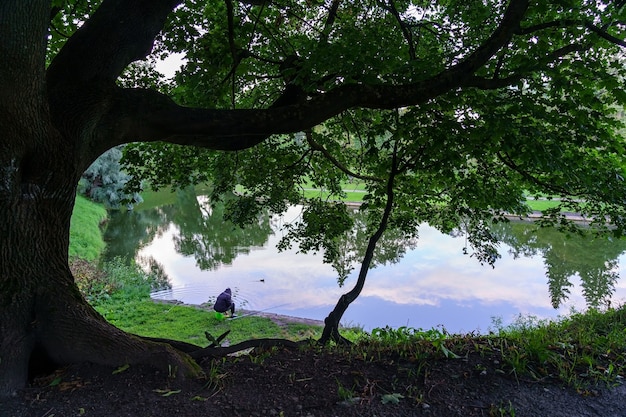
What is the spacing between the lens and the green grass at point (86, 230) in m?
15.5

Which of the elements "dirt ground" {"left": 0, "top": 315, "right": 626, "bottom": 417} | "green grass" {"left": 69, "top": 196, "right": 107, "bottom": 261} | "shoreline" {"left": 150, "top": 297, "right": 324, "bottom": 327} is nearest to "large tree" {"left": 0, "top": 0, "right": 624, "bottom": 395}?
"dirt ground" {"left": 0, "top": 315, "right": 626, "bottom": 417}

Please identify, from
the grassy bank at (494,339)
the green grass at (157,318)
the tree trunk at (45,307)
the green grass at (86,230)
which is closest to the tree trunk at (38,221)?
the tree trunk at (45,307)

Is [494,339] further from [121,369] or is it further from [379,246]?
[379,246]

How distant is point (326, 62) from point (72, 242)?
623 inches

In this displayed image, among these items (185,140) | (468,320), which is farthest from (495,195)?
(468,320)

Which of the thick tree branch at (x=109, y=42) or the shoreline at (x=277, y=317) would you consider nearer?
the thick tree branch at (x=109, y=42)

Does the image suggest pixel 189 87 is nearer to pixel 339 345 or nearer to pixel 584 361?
pixel 339 345

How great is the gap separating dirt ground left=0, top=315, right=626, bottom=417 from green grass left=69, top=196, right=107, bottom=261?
13668 millimetres

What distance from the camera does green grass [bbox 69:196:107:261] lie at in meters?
15.5

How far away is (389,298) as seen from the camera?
11727mm

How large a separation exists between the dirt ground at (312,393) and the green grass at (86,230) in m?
13.7

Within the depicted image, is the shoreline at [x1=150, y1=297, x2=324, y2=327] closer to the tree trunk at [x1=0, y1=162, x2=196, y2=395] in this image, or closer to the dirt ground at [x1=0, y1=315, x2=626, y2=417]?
the dirt ground at [x1=0, y1=315, x2=626, y2=417]

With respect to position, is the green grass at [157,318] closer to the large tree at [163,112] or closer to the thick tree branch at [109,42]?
the large tree at [163,112]

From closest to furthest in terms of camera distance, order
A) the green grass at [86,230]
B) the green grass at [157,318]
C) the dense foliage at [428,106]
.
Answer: the dense foliage at [428,106] < the green grass at [157,318] < the green grass at [86,230]
